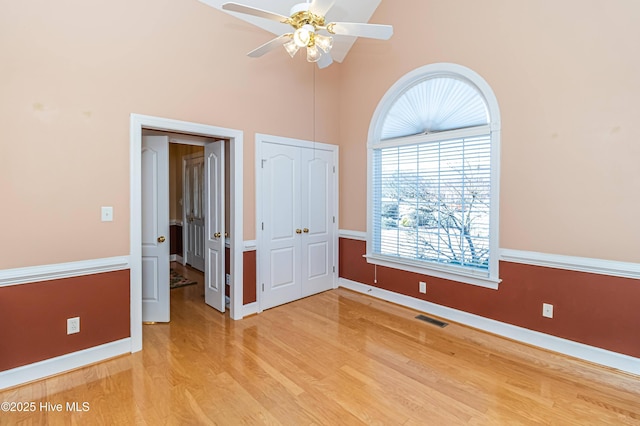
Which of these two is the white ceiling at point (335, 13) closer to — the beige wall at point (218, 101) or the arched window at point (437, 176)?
the beige wall at point (218, 101)

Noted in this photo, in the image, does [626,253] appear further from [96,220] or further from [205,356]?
[96,220]

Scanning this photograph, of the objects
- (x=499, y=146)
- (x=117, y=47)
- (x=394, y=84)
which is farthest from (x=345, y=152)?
(x=117, y=47)

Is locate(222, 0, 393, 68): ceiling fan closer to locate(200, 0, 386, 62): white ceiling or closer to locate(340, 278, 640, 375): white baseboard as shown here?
locate(200, 0, 386, 62): white ceiling

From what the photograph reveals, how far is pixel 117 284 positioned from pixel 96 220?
0.60m

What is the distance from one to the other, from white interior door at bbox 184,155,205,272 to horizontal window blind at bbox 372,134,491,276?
3.25 meters

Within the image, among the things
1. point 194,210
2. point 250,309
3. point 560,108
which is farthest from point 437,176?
point 194,210

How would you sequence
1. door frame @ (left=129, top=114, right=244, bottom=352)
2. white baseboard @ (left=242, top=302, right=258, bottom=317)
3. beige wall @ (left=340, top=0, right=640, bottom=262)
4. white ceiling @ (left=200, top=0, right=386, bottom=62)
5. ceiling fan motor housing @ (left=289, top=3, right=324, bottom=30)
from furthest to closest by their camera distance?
white baseboard @ (left=242, top=302, right=258, bottom=317)
white ceiling @ (left=200, top=0, right=386, bottom=62)
door frame @ (left=129, top=114, right=244, bottom=352)
beige wall @ (left=340, top=0, right=640, bottom=262)
ceiling fan motor housing @ (left=289, top=3, right=324, bottom=30)

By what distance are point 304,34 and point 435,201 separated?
93.3 inches

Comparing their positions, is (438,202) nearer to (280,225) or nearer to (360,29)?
(280,225)

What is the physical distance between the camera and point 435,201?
3.67 metres

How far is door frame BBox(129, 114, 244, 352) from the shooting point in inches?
112

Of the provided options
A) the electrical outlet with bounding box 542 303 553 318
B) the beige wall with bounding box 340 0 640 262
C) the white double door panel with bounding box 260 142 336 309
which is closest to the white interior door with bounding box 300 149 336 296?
the white double door panel with bounding box 260 142 336 309

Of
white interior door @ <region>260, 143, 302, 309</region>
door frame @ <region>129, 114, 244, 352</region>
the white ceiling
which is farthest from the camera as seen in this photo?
white interior door @ <region>260, 143, 302, 309</region>

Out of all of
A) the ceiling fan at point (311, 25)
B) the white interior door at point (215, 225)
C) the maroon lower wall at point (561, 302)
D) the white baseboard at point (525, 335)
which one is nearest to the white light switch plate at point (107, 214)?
the white interior door at point (215, 225)
